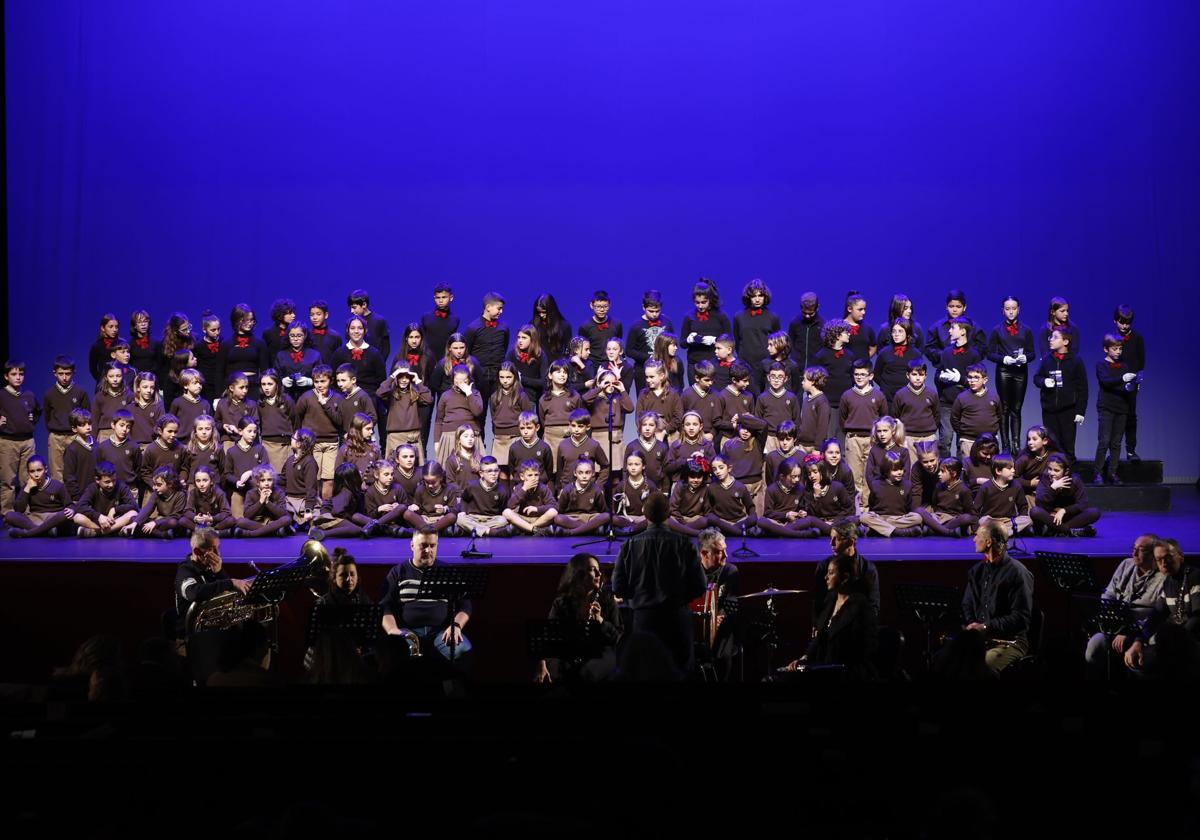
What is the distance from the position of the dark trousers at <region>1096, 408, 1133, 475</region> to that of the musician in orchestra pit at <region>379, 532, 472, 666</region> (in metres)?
7.10

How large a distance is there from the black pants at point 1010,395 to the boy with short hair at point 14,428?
364 inches

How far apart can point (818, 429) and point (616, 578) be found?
497 centimetres

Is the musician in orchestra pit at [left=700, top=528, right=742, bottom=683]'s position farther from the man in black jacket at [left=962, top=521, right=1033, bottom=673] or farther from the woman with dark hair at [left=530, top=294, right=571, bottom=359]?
the woman with dark hair at [left=530, top=294, right=571, bottom=359]

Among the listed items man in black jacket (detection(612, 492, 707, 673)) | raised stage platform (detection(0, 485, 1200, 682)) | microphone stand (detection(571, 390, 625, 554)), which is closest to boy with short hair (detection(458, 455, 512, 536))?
microphone stand (detection(571, 390, 625, 554))

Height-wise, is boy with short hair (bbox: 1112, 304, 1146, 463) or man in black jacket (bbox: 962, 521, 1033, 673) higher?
boy with short hair (bbox: 1112, 304, 1146, 463)

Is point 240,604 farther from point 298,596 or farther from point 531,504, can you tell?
point 531,504

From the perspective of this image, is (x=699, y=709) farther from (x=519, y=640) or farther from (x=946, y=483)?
(x=946, y=483)

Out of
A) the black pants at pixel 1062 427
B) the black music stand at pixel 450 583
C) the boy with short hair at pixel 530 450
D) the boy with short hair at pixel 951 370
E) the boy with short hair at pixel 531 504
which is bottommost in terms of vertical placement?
the black music stand at pixel 450 583

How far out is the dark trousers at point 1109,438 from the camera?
40.0ft

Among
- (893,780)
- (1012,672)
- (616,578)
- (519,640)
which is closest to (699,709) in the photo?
(893,780)

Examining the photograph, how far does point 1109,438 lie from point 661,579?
283 inches

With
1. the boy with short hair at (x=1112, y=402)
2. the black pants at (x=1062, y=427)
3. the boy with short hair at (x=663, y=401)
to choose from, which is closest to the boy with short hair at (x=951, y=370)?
the black pants at (x=1062, y=427)

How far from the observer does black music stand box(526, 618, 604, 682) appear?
6.43 meters

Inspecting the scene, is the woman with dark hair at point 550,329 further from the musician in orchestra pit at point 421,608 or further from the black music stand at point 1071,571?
the black music stand at point 1071,571
